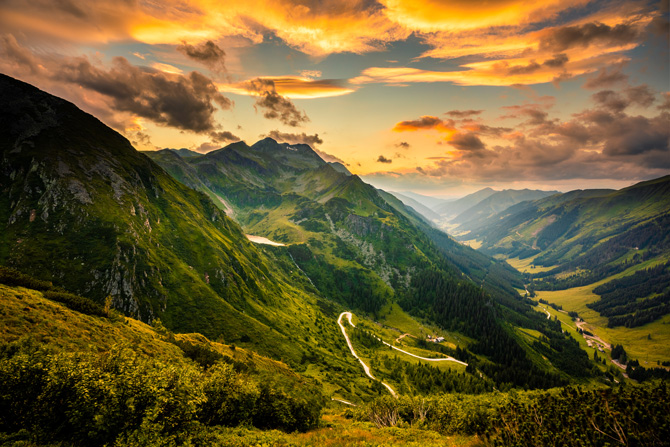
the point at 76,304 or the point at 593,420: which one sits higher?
the point at 593,420

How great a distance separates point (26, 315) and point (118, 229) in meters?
110

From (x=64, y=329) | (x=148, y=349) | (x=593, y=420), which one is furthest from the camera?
(x=148, y=349)

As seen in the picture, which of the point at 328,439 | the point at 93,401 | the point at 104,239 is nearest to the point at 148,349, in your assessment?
the point at 93,401

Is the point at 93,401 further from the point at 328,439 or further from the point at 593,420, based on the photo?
the point at 593,420

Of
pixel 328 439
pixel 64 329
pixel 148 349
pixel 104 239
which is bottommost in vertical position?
pixel 148 349

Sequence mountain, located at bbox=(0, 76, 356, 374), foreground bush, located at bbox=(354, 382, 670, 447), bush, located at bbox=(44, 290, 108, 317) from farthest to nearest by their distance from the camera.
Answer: mountain, located at bbox=(0, 76, 356, 374) → bush, located at bbox=(44, 290, 108, 317) → foreground bush, located at bbox=(354, 382, 670, 447)

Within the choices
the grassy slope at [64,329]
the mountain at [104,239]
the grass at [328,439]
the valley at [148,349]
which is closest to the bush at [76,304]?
the valley at [148,349]

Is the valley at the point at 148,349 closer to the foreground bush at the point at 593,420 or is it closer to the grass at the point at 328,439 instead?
the foreground bush at the point at 593,420

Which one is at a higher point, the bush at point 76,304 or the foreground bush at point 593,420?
the foreground bush at point 593,420

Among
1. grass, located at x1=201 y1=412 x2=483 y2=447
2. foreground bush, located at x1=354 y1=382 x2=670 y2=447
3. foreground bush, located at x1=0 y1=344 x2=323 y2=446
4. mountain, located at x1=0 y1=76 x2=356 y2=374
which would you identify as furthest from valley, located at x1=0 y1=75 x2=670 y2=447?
mountain, located at x1=0 y1=76 x2=356 y2=374

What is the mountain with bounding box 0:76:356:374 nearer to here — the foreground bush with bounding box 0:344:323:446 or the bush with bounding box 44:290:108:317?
the bush with bounding box 44:290:108:317

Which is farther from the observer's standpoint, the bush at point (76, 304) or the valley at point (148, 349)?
the bush at point (76, 304)

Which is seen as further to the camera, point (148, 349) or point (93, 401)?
point (148, 349)

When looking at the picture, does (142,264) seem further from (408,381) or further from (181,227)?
(408,381)
